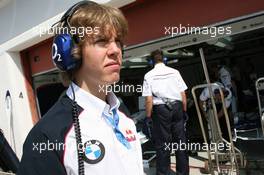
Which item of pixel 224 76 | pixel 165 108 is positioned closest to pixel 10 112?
pixel 224 76

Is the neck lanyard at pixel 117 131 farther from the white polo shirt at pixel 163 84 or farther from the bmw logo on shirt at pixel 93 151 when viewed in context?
the white polo shirt at pixel 163 84

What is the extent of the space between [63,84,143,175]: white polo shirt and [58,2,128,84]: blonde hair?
153 millimetres

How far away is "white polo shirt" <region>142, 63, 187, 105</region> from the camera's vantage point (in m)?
4.80

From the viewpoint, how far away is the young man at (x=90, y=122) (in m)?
1.17

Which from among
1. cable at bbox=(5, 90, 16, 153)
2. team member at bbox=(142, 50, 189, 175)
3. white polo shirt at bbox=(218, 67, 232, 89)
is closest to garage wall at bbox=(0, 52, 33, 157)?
cable at bbox=(5, 90, 16, 153)

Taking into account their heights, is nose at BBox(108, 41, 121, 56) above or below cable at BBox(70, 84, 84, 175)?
above

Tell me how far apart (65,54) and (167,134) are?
11.7 feet

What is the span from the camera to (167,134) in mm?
4801

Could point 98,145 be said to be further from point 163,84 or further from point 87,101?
point 163,84

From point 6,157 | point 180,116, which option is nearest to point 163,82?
point 180,116

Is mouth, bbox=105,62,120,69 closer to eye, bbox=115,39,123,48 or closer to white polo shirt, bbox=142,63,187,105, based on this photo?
eye, bbox=115,39,123,48

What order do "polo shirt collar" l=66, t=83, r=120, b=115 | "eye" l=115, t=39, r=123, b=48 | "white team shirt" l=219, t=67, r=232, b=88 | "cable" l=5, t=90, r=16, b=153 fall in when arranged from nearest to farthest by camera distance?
1. "polo shirt collar" l=66, t=83, r=120, b=115
2. "eye" l=115, t=39, r=123, b=48
3. "white team shirt" l=219, t=67, r=232, b=88
4. "cable" l=5, t=90, r=16, b=153

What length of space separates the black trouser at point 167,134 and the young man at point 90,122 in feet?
10.8

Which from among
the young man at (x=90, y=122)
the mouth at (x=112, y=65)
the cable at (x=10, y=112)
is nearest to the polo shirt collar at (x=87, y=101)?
the young man at (x=90, y=122)
